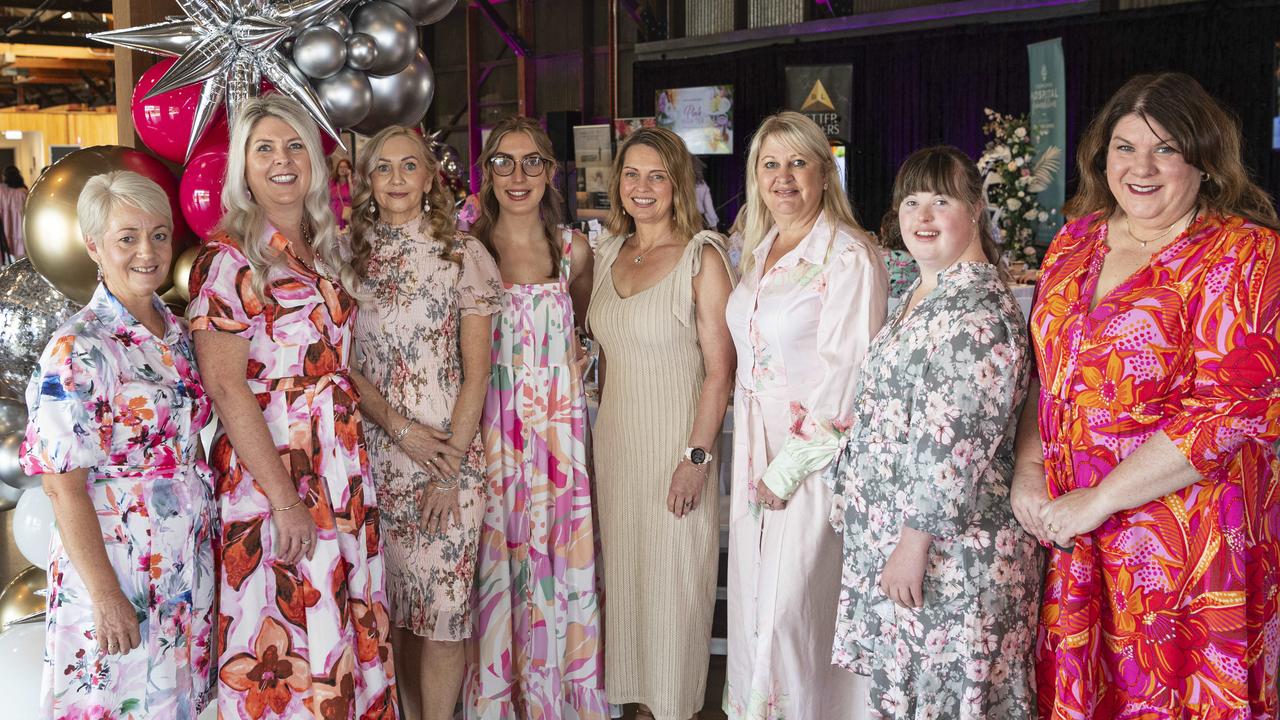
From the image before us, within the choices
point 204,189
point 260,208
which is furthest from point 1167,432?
point 204,189

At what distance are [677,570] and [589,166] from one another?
9.15 m

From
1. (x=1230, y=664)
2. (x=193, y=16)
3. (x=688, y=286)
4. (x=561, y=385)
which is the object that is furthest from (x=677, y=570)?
(x=193, y=16)

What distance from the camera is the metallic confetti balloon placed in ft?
9.34

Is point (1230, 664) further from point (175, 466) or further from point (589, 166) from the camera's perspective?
point (589, 166)

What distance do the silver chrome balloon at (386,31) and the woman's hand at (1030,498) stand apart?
208 cm

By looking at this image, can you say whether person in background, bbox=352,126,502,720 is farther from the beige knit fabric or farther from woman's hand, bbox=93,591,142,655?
woman's hand, bbox=93,591,142,655

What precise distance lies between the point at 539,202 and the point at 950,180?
1.24 metres

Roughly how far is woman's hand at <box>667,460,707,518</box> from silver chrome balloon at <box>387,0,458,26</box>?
1494 mm

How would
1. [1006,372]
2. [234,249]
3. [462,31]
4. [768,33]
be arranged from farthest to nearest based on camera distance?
1. [462,31]
2. [768,33]
3. [234,249]
4. [1006,372]

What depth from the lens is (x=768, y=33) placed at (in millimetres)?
11344

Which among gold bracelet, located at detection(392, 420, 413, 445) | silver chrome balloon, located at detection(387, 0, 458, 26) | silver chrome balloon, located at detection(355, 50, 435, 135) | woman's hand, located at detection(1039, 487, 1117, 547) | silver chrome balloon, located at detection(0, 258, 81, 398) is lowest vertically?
woman's hand, located at detection(1039, 487, 1117, 547)

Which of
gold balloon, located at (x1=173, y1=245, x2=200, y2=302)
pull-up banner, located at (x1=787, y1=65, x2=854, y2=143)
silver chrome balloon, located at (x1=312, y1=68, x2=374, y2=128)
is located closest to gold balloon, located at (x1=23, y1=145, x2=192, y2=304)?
gold balloon, located at (x1=173, y1=245, x2=200, y2=302)

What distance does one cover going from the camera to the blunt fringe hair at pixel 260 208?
2.18 m

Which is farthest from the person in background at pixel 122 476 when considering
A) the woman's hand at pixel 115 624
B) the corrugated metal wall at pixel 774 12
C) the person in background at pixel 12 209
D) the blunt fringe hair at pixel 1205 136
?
the person in background at pixel 12 209
